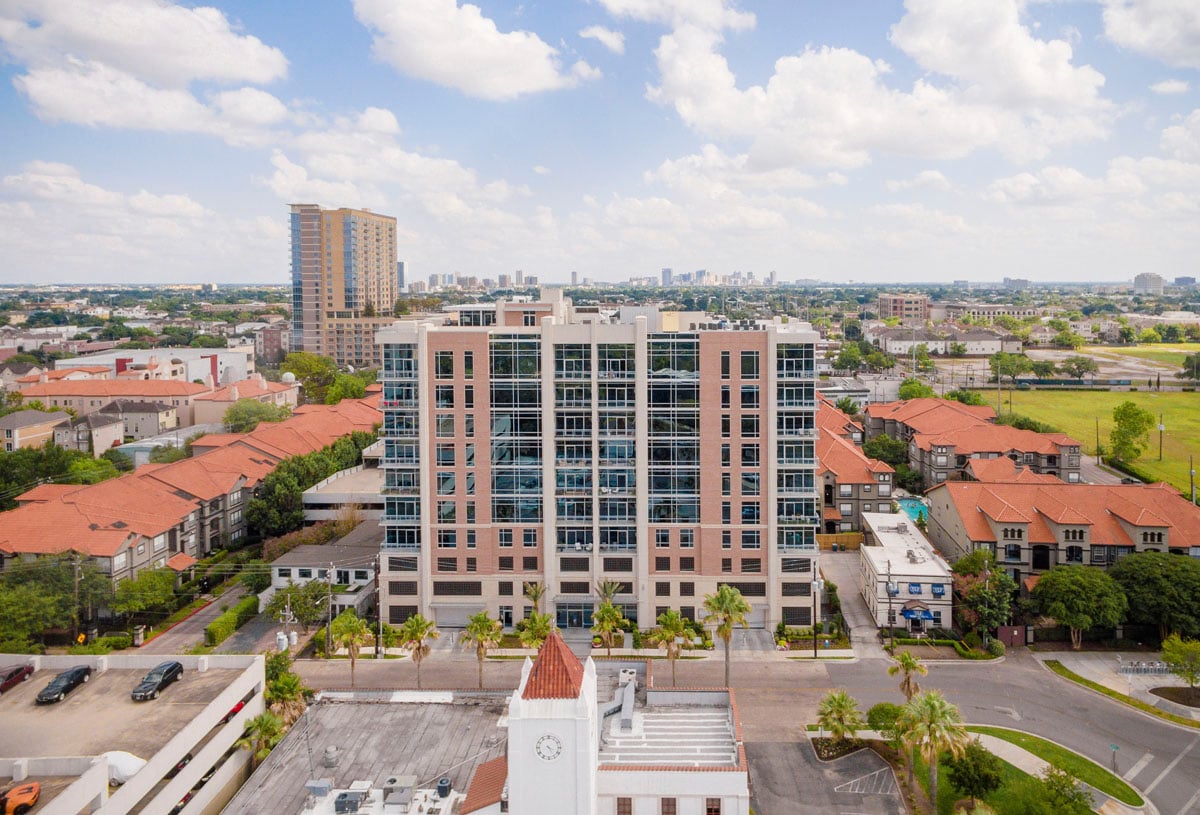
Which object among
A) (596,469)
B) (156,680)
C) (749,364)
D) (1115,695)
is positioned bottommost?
(1115,695)

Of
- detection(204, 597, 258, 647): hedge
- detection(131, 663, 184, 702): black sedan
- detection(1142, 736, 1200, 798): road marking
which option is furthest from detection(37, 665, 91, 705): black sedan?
detection(1142, 736, 1200, 798): road marking

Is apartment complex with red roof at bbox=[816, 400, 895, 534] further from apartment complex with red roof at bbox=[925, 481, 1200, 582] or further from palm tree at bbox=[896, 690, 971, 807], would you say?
palm tree at bbox=[896, 690, 971, 807]

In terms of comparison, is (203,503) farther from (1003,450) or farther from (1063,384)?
(1063,384)

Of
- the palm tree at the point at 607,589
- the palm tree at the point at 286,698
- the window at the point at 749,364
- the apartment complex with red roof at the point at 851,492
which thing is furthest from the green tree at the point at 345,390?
the palm tree at the point at 286,698

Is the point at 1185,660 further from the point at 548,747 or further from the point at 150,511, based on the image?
the point at 150,511

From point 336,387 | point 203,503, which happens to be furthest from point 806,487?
point 336,387

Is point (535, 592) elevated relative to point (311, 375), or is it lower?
lower

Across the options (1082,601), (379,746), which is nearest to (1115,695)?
(1082,601)
